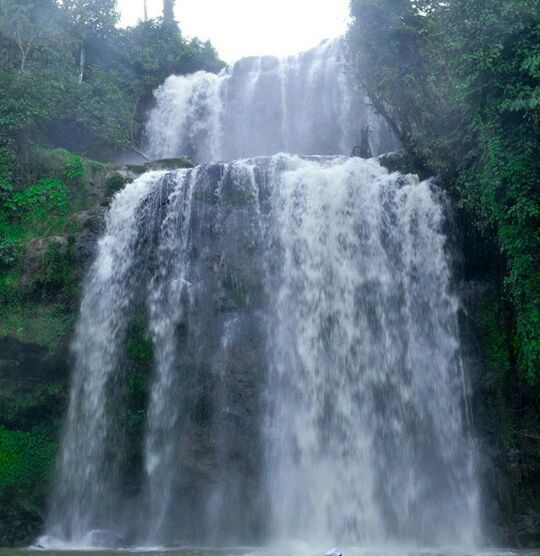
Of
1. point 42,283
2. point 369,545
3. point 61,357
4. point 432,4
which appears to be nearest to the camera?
point 369,545

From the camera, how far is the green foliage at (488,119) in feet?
41.3

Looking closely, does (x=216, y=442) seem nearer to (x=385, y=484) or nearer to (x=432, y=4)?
(x=385, y=484)

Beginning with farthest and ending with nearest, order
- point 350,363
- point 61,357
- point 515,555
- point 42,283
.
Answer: point 42,283 < point 61,357 < point 350,363 < point 515,555

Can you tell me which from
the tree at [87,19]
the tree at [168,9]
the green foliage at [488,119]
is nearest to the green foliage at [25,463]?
the green foliage at [488,119]

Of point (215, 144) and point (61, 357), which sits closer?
point (61, 357)

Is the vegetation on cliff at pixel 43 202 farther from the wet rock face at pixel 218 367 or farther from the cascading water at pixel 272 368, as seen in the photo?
the wet rock face at pixel 218 367

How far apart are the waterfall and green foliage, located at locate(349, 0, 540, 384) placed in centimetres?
115

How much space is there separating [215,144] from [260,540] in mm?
16361

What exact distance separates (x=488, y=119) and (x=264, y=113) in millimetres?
12938

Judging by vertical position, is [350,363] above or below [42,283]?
below

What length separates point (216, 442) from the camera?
41.7ft

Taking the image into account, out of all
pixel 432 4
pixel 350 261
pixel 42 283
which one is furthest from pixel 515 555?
pixel 432 4

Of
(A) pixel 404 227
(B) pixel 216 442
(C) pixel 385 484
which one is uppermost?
(A) pixel 404 227

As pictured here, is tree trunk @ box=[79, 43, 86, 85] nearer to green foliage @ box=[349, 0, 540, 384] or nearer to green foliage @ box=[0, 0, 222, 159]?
green foliage @ box=[0, 0, 222, 159]
